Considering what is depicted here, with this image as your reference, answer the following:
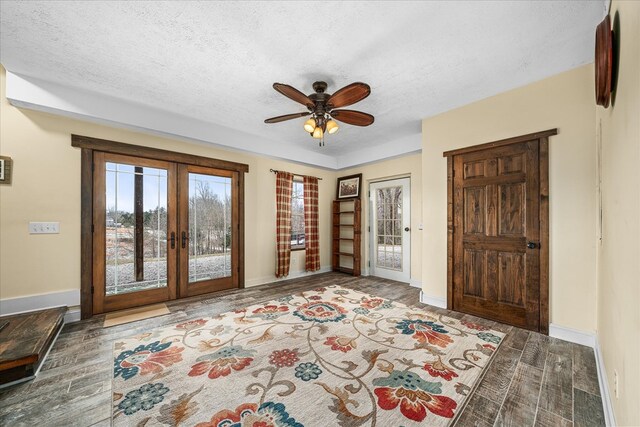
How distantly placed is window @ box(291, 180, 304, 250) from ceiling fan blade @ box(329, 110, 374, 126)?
9.24ft

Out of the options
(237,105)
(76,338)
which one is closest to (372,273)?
(237,105)

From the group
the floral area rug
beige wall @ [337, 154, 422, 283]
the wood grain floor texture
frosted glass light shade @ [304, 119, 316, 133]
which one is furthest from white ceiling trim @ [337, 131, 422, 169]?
the wood grain floor texture

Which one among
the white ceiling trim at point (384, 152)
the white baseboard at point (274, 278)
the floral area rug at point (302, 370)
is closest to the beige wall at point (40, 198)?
the floral area rug at point (302, 370)

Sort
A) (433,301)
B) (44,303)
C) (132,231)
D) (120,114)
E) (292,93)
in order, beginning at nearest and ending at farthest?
(292,93) → (44,303) → (120,114) → (132,231) → (433,301)

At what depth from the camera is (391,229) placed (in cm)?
527

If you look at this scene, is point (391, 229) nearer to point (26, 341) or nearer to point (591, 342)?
point (591, 342)

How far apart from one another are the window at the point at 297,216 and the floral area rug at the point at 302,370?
8.14 ft

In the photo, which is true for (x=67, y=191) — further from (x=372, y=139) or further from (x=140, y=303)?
(x=372, y=139)

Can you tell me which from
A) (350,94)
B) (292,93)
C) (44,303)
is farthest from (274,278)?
(350,94)

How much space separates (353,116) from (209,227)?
119 inches

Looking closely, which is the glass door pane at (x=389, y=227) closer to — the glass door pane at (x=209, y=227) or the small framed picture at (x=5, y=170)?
the glass door pane at (x=209, y=227)

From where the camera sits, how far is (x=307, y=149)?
17.9 ft

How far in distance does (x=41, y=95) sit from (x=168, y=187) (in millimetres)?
1621

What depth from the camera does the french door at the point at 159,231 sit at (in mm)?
3371
